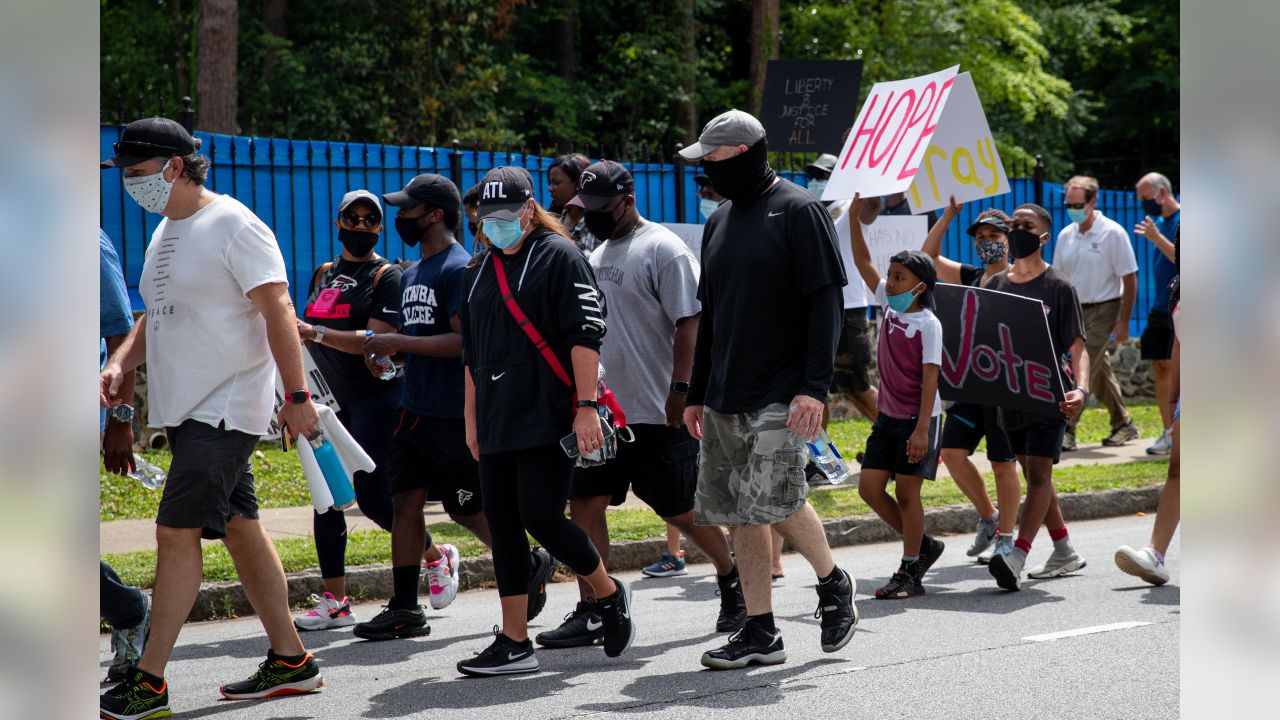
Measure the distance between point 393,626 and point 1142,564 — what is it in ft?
12.2

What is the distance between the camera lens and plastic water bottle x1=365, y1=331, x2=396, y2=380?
6508mm

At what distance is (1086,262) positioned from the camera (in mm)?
12445

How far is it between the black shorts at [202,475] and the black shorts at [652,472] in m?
1.85

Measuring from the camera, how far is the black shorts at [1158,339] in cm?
1190

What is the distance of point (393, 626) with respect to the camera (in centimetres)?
648

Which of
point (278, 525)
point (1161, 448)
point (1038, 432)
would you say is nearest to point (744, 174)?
point (1038, 432)

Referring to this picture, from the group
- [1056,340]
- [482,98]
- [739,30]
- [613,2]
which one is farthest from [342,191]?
[739,30]

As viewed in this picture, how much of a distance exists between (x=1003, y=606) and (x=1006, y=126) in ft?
84.7

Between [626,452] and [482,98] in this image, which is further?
[482,98]

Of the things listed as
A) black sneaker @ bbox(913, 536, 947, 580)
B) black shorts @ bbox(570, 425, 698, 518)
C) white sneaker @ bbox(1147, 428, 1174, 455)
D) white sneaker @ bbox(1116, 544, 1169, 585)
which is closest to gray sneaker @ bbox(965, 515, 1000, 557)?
black sneaker @ bbox(913, 536, 947, 580)

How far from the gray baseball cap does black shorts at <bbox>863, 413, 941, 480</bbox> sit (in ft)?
7.22

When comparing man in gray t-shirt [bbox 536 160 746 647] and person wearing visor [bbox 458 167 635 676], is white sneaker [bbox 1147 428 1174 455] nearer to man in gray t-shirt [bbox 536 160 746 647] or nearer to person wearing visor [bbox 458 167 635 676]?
man in gray t-shirt [bbox 536 160 746 647]

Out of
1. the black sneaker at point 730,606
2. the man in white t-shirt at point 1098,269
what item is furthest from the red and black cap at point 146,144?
the man in white t-shirt at point 1098,269
